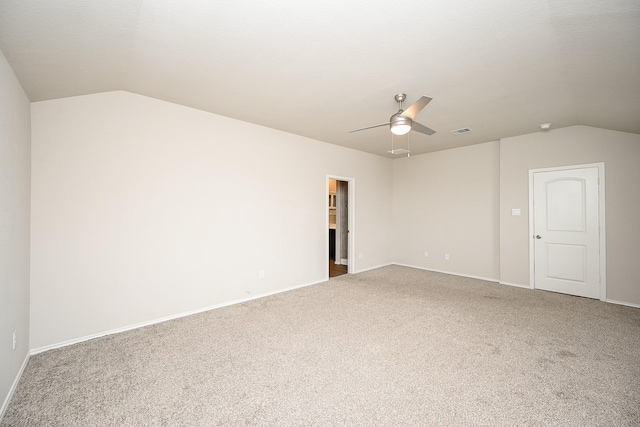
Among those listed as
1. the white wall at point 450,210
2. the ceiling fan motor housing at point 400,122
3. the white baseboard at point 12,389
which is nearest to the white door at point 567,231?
the white wall at point 450,210

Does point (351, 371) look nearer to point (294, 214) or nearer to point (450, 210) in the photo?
point (294, 214)

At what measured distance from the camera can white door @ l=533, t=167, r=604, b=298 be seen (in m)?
4.32

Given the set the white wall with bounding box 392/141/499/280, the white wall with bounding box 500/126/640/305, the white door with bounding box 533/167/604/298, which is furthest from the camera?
the white wall with bounding box 392/141/499/280

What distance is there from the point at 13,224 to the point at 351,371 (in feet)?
9.43

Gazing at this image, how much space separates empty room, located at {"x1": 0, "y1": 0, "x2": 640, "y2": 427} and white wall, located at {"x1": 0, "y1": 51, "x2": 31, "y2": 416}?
0.03 meters

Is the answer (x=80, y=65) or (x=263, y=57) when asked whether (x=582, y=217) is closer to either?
(x=263, y=57)

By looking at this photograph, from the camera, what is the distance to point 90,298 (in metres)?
2.96

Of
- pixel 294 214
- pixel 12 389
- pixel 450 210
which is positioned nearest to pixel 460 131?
pixel 450 210

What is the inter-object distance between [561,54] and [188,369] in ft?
13.4

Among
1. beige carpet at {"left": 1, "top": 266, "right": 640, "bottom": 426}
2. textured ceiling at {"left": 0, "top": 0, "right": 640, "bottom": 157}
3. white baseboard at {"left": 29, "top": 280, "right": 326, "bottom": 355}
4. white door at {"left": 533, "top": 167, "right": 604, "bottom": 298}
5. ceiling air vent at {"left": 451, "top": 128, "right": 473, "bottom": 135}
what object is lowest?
beige carpet at {"left": 1, "top": 266, "right": 640, "bottom": 426}

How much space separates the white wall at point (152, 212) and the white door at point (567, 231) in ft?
13.1

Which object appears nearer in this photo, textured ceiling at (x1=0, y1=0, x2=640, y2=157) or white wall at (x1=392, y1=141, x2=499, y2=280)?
textured ceiling at (x1=0, y1=0, x2=640, y2=157)

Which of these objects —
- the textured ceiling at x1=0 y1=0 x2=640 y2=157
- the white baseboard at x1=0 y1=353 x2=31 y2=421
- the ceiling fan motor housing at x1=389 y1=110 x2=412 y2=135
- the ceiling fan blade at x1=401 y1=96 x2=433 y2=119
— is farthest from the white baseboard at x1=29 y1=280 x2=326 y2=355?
the ceiling fan blade at x1=401 y1=96 x2=433 y2=119

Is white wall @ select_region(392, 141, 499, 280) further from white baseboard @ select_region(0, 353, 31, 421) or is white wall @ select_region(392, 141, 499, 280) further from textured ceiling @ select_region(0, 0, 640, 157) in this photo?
white baseboard @ select_region(0, 353, 31, 421)
